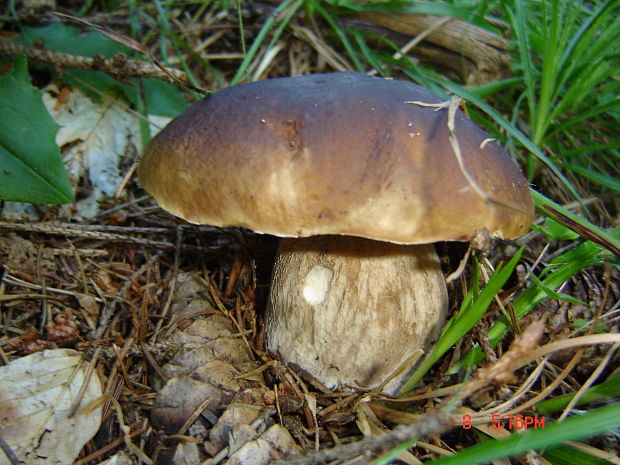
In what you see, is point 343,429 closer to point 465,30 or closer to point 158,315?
point 158,315

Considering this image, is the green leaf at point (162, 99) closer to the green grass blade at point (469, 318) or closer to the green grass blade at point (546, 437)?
the green grass blade at point (469, 318)

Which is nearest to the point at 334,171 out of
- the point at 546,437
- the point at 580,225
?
the point at 546,437

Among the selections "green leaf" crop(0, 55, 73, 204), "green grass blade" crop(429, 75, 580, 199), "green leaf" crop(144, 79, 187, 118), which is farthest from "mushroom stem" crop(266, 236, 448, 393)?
"green leaf" crop(144, 79, 187, 118)

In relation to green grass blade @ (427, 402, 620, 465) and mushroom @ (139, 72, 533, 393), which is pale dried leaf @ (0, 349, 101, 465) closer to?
mushroom @ (139, 72, 533, 393)

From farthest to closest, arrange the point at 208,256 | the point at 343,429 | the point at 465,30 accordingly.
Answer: the point at 465,30
the point at 208,256
the point at 343,429

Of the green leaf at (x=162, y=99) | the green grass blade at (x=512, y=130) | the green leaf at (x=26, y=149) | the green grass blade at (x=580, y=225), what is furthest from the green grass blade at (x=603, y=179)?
the green leaf at (x=26, y=149)

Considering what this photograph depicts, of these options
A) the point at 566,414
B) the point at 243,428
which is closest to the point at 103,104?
the point at 243,428
